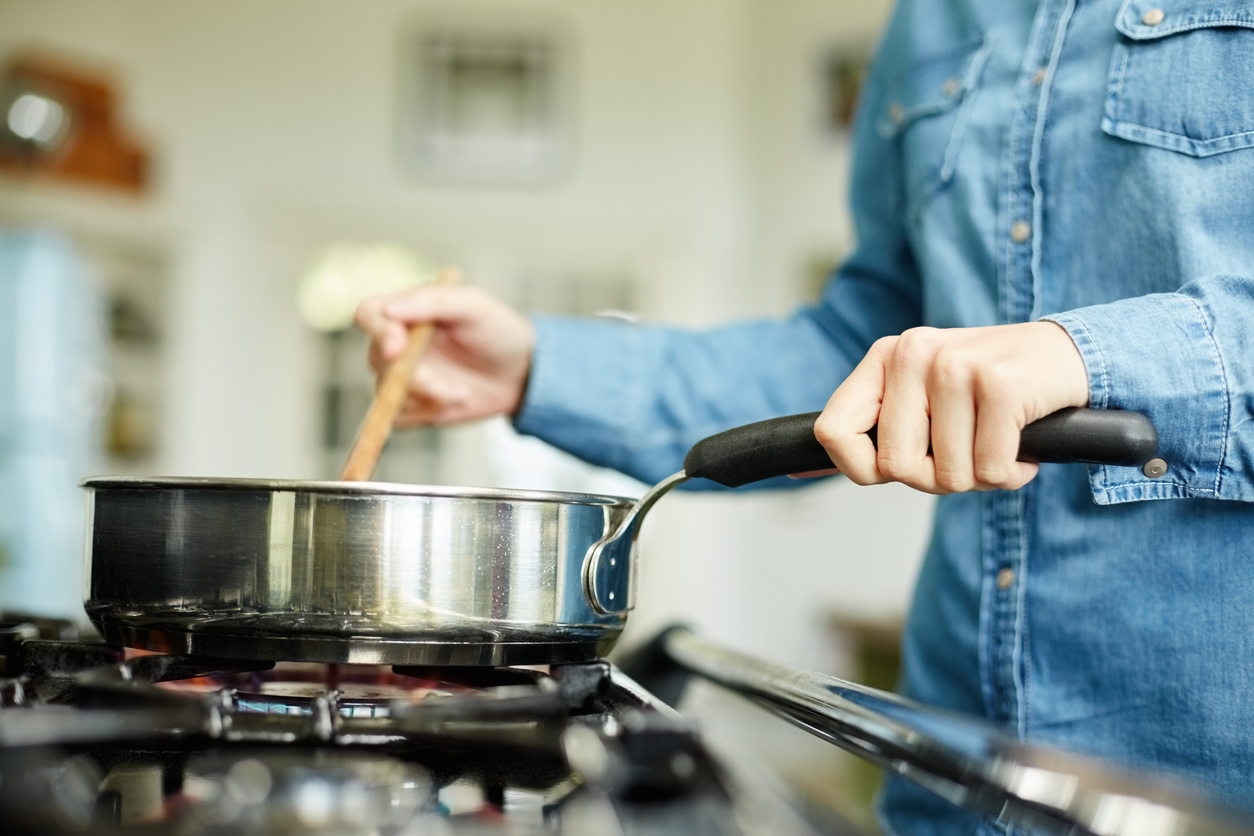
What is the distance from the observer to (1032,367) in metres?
0.43

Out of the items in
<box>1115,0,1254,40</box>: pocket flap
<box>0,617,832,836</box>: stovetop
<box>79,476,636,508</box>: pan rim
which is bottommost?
<box>0,617,832,836</box>: stovetop

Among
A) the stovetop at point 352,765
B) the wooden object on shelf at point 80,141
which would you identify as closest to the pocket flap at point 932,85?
the stovetop at point 352,765

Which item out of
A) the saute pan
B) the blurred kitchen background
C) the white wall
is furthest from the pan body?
the white wall

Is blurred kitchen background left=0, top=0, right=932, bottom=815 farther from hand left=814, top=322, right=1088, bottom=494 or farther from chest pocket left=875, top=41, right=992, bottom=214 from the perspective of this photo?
hand left=814, top=322, right=1088, bottom=494

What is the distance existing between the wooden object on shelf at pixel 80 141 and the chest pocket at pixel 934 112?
301 cm

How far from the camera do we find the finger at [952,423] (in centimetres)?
43

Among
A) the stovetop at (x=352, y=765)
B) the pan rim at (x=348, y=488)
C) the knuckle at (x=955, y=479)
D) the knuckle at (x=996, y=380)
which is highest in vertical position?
the knuckle at (x=996, y=380)

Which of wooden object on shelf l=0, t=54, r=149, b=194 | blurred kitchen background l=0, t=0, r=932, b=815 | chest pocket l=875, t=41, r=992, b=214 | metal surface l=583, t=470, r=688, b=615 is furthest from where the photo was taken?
blurred kitchen background l=0, t=0, r=932, b=815

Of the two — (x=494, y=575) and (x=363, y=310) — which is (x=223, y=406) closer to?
(x=363, y=310)

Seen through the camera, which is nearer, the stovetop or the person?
the stovetop

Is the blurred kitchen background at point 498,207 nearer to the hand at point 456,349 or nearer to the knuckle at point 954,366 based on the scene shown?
the hand at point 456,349

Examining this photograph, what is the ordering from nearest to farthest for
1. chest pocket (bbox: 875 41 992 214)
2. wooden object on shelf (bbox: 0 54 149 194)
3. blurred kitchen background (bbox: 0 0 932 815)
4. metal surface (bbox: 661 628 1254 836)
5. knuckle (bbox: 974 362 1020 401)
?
metal surface (bbox: 661 628 1254 836)
knuckle (bbox: 974 362 1020 401)
chest pocket (bbox: 875 41 992 214)
wooden object on shelf (bbox: 0 54 149 194)
blurred kitchen background (bbox: 0 0 932 815)

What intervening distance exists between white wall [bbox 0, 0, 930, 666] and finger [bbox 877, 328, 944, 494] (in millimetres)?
3770

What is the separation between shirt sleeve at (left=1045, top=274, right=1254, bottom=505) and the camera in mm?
451
